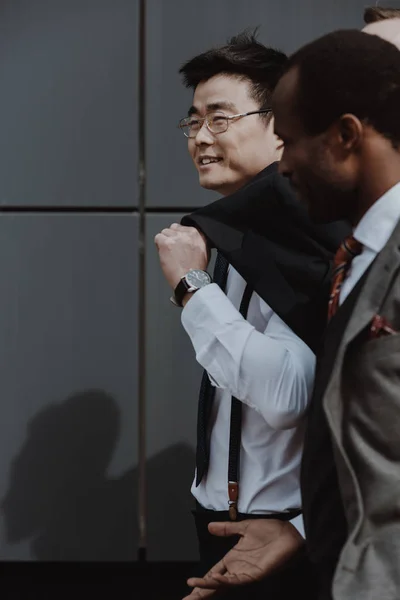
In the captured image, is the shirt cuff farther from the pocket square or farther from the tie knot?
the pocket square

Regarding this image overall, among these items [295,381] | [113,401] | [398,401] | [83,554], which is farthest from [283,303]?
[83,554]

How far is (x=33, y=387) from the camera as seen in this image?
3275 millimetres

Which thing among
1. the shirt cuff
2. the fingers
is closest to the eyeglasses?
the shirt cuff

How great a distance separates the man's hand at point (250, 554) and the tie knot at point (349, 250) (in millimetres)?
537

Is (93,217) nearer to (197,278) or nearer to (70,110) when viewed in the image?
(70,110)

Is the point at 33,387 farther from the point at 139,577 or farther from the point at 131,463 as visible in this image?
the point at 139,577

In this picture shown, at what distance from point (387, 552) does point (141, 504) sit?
2.19 metres

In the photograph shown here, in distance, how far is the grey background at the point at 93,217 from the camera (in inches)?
128

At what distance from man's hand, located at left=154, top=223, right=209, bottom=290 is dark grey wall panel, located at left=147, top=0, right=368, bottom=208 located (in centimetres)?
148

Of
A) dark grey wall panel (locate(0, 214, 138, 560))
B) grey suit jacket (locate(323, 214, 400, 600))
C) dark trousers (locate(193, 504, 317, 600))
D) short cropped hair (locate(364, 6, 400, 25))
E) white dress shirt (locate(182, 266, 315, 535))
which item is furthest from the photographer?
dark grey wall panel (locate(0, 214, 138, 560))

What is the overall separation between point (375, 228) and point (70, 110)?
6.94 feet

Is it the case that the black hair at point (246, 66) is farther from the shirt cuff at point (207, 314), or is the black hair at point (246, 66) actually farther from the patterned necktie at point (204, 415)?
the shirt cuff at point (207, 314)

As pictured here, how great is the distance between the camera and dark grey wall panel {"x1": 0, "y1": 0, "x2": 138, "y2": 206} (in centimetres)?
326

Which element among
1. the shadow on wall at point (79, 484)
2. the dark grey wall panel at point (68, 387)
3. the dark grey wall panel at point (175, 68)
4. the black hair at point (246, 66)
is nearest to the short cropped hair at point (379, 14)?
the black hair at point (246, 66)
